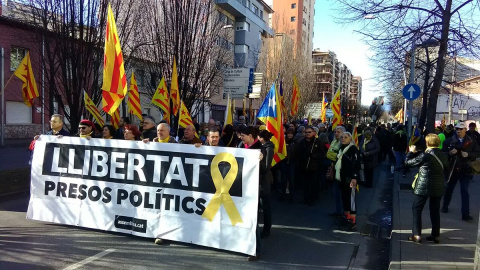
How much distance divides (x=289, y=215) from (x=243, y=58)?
2574cm

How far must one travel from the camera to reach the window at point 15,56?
21812 millimetres

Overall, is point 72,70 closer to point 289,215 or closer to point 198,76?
point 198,76

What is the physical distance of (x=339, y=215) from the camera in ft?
22.9

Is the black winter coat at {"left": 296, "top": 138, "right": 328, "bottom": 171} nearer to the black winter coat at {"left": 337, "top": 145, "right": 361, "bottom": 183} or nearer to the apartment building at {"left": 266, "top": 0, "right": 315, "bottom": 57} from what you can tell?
the black winter coat at {"left": 337, "top": 145, "right": 361, "bottom": 183}

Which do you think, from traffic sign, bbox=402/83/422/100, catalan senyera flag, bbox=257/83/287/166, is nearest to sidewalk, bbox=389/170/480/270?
catalan senyera flag, bbox=257/83/287/166

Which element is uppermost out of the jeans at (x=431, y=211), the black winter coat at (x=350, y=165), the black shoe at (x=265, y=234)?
the black winter coat at (x=350, y=165)

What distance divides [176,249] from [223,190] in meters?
1.09

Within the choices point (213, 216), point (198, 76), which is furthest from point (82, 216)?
point (198, 76)

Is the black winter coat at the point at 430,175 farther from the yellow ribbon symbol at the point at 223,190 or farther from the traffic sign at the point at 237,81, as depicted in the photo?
the traffic sign at the point at 237,81

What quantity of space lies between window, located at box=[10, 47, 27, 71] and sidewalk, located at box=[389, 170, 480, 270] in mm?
22937

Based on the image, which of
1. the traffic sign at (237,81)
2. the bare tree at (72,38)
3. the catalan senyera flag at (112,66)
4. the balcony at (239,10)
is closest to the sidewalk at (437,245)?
the catalan senyera flag at (112,66)

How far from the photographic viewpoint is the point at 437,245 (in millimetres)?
5141

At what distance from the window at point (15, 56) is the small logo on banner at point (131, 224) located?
20968 millimetres

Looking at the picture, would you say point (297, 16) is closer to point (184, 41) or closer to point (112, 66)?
point (184, 41)
